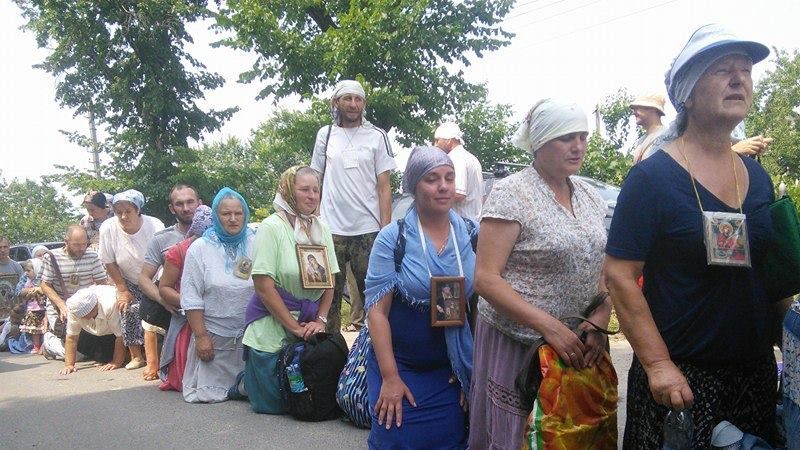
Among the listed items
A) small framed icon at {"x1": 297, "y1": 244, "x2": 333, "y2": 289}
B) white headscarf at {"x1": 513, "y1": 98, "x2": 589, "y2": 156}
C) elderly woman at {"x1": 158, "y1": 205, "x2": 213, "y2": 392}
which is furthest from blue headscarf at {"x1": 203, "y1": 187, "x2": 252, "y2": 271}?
white headscarf at {"x1": 513, "y1": 98, "x2": 589, "y2": 156}

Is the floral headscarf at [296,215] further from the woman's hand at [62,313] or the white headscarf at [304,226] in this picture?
the woman's hand at [62,313]

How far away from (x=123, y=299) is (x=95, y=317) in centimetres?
55

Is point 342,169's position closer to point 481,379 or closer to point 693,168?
point 481,379

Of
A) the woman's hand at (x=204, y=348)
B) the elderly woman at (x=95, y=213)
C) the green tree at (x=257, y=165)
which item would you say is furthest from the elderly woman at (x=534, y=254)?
the green tree at (x=257, y=165)

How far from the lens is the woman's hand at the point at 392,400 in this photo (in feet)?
11.8

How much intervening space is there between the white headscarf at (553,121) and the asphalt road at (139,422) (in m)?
1.97

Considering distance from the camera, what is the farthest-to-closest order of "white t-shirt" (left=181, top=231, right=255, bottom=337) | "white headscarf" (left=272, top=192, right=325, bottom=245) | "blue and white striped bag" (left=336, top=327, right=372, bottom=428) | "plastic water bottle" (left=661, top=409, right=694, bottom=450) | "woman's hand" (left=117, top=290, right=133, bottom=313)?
"woman's hand" (left=117, top=290, right=133, bottom=313) → "white t-shirt" (left=181, top=231, right=255, bottom=337) → "white headscarf" (left=272, top=192, right=325, bottom=245) → "blue and white striped bag" (left=336, top=327, right=372, bottom=428) → "plastic water bottle" (left=661, top=409, right=694, bottom=450)

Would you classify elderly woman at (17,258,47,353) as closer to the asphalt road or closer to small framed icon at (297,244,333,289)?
the asphalt road

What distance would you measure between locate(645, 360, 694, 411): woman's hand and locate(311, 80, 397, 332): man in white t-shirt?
12.6ft

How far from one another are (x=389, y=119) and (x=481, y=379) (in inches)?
566

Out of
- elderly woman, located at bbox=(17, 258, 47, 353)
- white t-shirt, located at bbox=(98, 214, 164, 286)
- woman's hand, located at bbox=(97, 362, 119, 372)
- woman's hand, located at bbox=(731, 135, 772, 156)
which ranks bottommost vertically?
woman's hand, located at bbox=(97, 362, 119, 372)

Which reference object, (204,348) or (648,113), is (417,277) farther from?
(204,348)

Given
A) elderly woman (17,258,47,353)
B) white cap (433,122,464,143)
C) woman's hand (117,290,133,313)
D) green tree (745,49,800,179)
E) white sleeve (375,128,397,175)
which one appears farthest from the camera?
green tree (745,49,800,179)

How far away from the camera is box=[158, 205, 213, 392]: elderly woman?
6.04 m
